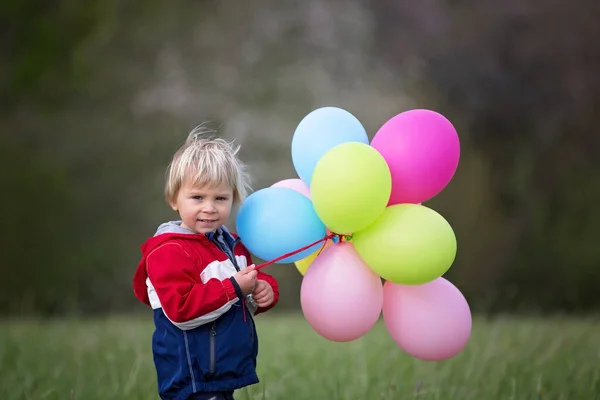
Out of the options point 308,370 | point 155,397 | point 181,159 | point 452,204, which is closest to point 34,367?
point 155,397

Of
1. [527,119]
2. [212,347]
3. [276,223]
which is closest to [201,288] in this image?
[212,347]

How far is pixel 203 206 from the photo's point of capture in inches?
68.4

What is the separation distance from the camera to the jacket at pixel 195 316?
1628 mm

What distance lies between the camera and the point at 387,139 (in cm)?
185

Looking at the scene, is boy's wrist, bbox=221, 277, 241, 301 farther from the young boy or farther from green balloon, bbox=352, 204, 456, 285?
green balloon, bbox=352, 204, 456, 285

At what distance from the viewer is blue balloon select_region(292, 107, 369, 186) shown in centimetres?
192

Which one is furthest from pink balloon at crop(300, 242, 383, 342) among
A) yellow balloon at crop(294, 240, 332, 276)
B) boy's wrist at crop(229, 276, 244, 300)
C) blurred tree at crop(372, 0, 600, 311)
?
blurred tree at crop(372, 0, 600, 311)

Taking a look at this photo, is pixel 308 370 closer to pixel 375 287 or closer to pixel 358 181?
pixel 375 287

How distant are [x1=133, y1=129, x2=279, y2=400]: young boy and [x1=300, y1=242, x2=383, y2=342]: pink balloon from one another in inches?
4.8

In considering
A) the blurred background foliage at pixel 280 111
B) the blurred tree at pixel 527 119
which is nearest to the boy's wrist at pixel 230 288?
the blurred background foliage at pixel 280 111

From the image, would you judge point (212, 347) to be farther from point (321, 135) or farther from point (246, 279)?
point (321, 135)

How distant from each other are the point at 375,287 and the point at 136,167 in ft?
16.7

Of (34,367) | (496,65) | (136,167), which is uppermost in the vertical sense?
(496,65)

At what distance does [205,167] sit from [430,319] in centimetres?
71
